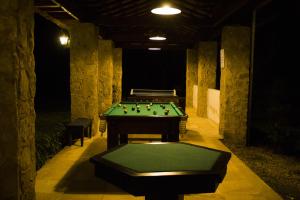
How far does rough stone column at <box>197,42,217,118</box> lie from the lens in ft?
36.4

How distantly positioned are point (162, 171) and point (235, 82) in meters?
5.46

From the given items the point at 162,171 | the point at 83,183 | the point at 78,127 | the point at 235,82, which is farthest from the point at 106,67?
the point at 162,171

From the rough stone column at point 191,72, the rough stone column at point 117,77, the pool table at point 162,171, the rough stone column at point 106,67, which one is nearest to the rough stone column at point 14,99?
the pool table at point 162,171

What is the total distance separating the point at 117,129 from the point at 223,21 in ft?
11.6

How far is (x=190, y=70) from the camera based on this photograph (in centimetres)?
1441

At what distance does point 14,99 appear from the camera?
2.91 meters

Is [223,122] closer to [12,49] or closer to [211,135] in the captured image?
[211,135]

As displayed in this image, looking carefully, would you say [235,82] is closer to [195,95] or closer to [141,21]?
[141,21]

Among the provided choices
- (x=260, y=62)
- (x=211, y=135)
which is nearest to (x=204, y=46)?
(x=260, y=62)

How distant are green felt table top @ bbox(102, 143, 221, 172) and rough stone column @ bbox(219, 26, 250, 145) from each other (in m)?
4.55

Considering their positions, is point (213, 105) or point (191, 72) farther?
point (191, 72)

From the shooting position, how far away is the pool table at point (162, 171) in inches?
93.4

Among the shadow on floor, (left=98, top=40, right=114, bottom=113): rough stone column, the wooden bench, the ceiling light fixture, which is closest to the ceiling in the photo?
the ceiling light fixture

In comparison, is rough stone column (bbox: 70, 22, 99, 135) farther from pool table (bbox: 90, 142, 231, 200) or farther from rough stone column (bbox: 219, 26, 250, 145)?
pool table (bbox: 90, 142, 231, 200)
